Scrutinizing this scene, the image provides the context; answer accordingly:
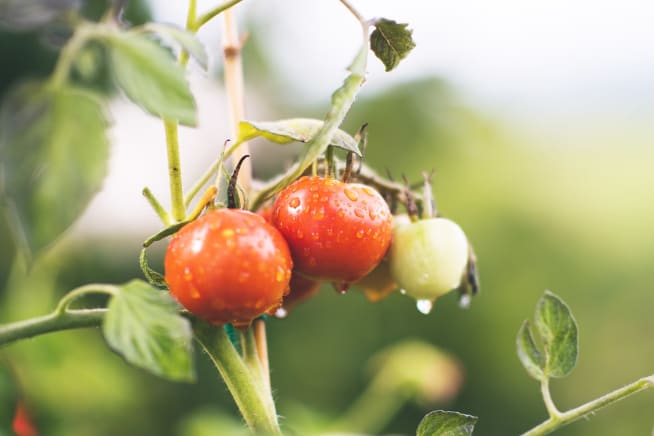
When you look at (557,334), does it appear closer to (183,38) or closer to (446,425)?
(446,425)

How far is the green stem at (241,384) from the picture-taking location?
1.17 feet

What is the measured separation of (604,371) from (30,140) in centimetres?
260

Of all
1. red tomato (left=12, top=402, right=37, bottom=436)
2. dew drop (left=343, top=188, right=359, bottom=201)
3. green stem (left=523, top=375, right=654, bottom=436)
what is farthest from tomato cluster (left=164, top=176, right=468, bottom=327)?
red tomato (left=12, top=402, right=37, bottom=436)

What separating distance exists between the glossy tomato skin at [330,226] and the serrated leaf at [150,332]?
0.11 metres

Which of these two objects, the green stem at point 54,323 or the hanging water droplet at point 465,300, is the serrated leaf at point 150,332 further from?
the hanging water droplet at point 465,300

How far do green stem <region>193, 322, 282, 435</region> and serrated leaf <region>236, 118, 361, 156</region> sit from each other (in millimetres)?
101

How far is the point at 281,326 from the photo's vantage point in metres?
2.52

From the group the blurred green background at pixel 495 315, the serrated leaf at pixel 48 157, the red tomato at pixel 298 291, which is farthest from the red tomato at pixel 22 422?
the blurred green background at pixel 495 315

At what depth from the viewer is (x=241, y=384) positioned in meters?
0.36

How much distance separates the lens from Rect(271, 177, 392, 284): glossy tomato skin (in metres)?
0.38

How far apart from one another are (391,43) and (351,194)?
0.09 metres

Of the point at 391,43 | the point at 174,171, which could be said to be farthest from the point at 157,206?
the point at 391,43

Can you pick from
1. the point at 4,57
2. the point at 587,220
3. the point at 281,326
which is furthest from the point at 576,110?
the point at 4,57

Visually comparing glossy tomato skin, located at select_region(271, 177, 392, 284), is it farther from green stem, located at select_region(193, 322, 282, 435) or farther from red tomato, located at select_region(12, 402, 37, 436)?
red tomato, located at select_region(12, 402, 37, 436)
